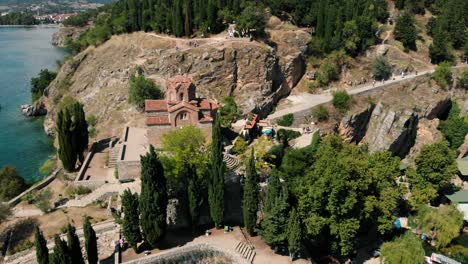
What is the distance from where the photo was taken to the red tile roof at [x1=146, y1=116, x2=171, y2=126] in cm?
4166

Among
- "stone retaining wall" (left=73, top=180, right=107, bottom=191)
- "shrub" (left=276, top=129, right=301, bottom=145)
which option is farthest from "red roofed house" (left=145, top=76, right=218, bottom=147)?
"shrub" (left=276, top=129, right=301, bottom=145)

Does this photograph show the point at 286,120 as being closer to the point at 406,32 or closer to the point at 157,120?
the point at 157,120

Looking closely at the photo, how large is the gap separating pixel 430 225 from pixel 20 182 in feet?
134

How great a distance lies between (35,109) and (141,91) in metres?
34.6

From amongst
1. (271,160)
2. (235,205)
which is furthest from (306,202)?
(271,160)

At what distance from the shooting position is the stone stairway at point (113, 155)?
41.8m

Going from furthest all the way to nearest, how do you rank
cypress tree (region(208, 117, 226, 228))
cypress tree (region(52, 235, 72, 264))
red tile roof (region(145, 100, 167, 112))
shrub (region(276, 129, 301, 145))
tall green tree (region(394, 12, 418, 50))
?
tall green tree (region(394, 12, 418, 50)) < shrub (region(276, 129, 301, 145)) < red tile roof (region(145, 100, 167, 112)) < cypress tree (region(208, 117, 226, 228)) < cypress tree (region(52, 235, 72, 264))

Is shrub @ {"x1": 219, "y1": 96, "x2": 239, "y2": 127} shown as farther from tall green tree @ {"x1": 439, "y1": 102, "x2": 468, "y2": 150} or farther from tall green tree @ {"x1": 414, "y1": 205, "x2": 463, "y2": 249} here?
tall green tree @ {"x1": 439, "y1": 102, "x2": 468, "y2": 150}

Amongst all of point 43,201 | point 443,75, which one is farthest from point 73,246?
point 443,75

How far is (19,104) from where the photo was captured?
82375 mm

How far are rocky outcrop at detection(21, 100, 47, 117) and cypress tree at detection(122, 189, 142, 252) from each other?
56894mm

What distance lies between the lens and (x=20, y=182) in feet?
137

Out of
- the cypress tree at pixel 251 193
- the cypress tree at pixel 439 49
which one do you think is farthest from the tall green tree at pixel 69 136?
the cypress tree at pixel 439 49

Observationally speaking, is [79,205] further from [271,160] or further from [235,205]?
[271,160]
